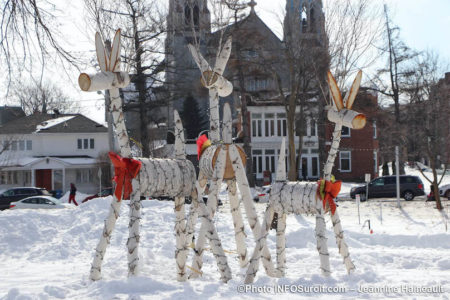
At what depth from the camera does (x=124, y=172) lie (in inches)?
281

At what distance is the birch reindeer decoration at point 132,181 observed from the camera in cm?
711

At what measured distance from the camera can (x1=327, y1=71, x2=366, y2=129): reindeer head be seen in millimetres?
7543

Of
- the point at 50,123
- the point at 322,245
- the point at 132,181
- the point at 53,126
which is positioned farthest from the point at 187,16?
the point at 322,245

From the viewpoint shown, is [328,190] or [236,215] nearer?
[328,190]

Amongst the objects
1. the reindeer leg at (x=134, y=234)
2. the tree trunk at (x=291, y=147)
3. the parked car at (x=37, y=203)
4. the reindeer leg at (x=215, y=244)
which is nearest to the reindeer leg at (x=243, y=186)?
the reindeer leg at (x=215, y=244)

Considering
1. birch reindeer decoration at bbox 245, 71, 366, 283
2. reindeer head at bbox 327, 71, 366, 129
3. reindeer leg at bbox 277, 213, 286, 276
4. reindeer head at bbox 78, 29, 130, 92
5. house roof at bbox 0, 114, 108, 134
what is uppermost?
house roof at bbox 0, 114, 108, 134

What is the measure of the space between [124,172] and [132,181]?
169mm

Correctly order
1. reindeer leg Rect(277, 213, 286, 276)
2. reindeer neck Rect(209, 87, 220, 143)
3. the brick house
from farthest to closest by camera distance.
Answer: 1. the brick house
2. reindeer leg Rect(277, 213, 286, 276)
3. reindeer neck Rect(209, 87, 220, 143)

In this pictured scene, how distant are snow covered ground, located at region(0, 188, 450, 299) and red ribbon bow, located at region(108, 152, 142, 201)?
1206 millimetres

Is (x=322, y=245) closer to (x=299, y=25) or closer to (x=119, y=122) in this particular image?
(x=119, y=122)

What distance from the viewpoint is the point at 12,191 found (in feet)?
88.2

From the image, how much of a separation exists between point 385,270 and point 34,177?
117 ft

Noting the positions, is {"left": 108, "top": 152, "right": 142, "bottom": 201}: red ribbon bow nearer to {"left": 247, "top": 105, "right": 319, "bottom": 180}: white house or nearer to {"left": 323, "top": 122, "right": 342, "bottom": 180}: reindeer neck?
{"left": 323, "top": 122, "right": 342, "bottom": 180}: reindeer neck

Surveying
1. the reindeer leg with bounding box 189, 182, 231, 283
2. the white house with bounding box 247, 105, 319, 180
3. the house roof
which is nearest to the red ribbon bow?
the reindeer leg with bounding box 189, 182, 231, 283
